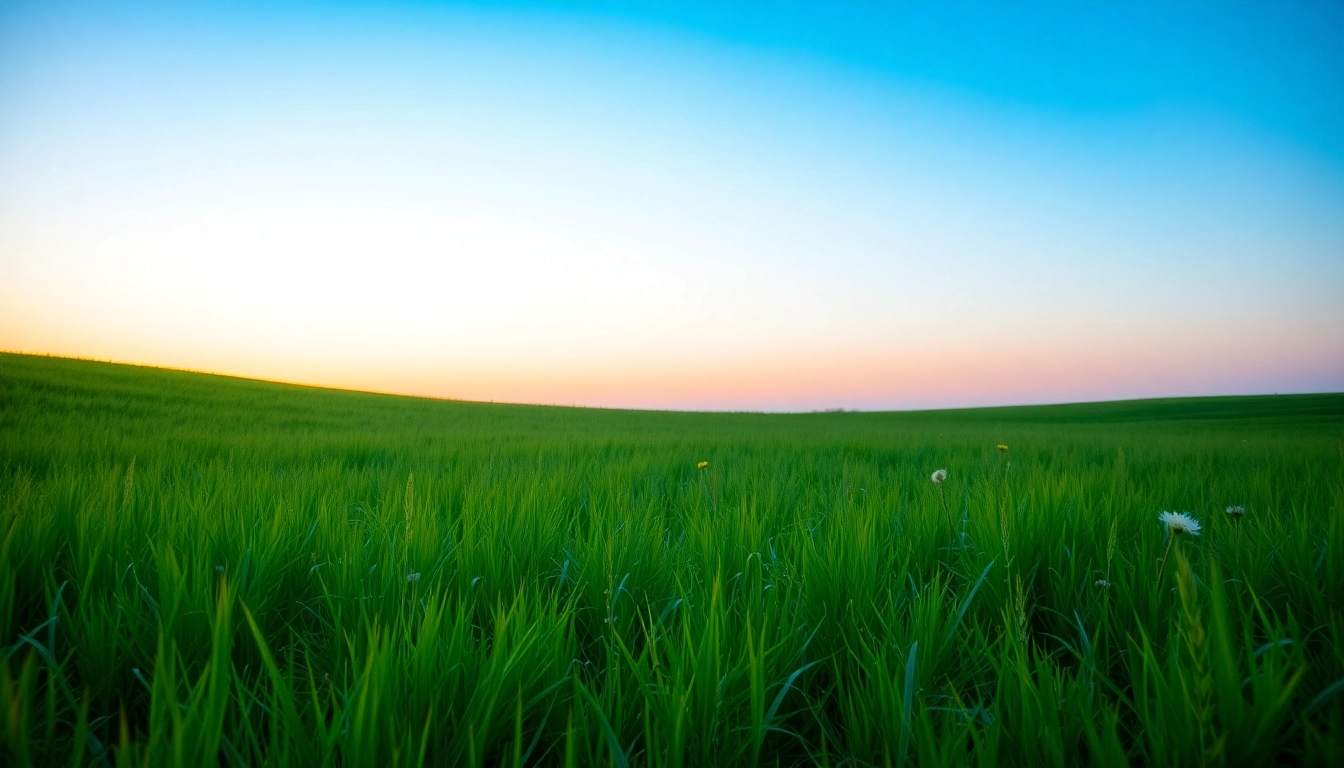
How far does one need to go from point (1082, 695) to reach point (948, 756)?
1.02 feet

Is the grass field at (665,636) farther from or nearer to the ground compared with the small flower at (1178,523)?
nearer to the ground

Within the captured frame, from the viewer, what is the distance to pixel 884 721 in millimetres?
847

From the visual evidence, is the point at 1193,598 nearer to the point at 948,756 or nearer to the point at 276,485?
the point at 948,756

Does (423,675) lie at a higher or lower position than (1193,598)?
lower

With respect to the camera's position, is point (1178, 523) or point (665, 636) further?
point (1178, 523)

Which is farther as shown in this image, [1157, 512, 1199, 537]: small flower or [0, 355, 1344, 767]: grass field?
[1157, 512, 1199, 537]: small flower

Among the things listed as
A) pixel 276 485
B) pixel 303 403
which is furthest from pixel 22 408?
pixel 276 485

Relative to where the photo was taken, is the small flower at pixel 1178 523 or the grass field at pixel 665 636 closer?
the grass field at pixel 665 636

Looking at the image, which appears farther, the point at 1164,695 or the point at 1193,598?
the point at 1164,695

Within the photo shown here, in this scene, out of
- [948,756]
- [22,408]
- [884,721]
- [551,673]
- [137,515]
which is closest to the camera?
[948,756]

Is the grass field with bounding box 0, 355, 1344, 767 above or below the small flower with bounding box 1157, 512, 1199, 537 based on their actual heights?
below

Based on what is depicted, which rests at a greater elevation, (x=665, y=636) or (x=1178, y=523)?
(x=1178, y=523)

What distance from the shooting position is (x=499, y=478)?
333 cm

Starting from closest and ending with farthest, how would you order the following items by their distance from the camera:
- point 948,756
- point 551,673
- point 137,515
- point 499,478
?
point 948,756 < point 551,673 < point 137,515 < point 499,478
